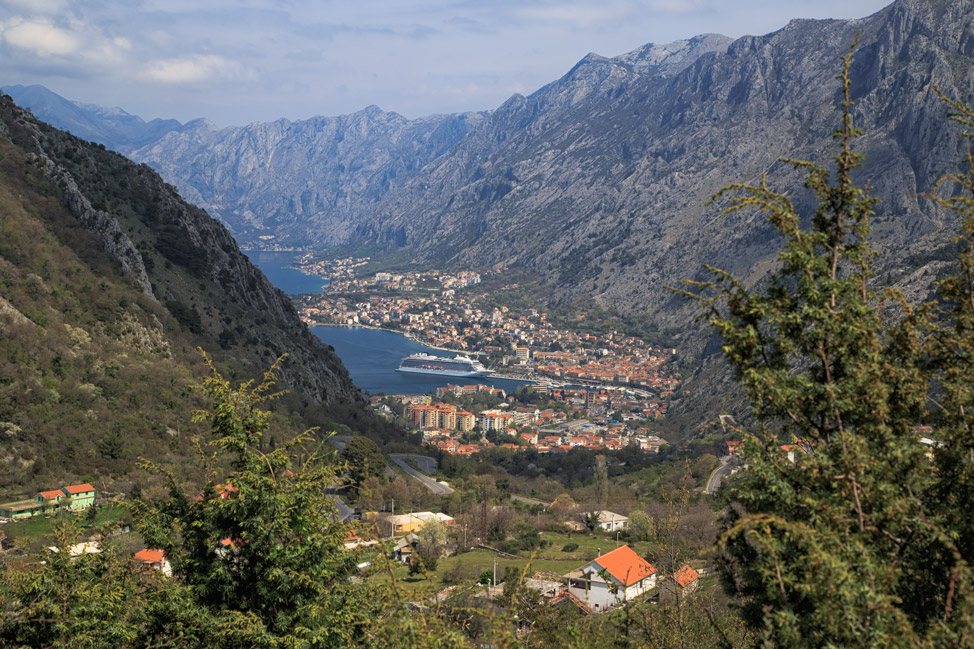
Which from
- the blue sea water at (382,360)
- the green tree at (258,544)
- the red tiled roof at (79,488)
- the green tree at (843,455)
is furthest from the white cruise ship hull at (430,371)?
the green tree at (843,455)

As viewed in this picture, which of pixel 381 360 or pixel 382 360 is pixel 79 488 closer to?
pixel 381 360

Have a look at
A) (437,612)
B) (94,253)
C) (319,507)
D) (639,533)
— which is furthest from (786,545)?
(94,253)

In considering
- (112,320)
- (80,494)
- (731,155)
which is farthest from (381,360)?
(80,494)

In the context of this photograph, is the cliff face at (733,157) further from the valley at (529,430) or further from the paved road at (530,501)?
the paved road at (530,501)

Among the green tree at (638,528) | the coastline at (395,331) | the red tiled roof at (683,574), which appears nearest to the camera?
the red tiled roof at (683,574)

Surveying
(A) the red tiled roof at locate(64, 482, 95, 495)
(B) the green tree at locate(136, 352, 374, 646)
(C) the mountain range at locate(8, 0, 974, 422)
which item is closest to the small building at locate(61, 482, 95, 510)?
(A) the red tiled roof at locate(64, 482, 95, 495)

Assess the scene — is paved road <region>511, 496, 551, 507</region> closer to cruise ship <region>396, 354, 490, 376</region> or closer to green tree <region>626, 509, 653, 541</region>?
green tree <region>626, 509, 653, 541</region>
